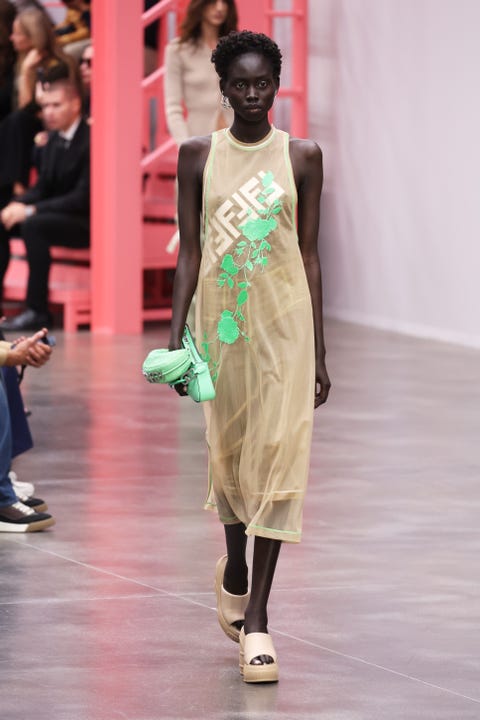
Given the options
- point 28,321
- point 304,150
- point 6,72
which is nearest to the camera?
point 304,150

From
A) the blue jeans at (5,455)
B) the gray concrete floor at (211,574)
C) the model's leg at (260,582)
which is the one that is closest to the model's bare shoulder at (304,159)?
the model's leg at (260,582)

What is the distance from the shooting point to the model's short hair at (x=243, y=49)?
13.6ft

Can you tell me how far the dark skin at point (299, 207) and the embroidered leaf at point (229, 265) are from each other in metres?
0.09

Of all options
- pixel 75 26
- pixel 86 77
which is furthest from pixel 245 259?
pixel 75 26

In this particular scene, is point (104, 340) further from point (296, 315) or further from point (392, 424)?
point (296, 315)

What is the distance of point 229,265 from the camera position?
4199 millimetres

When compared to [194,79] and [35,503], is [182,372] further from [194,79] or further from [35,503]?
[194,79]

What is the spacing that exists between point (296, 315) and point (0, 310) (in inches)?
326

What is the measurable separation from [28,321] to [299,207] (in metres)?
7.21

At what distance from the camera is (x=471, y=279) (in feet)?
35.8

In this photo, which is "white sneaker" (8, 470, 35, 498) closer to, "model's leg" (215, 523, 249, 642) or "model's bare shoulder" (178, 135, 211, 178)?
"model's leg" (215, 523, 249, 642)

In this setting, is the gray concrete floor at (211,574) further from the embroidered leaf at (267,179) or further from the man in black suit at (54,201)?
the man in black suit at (54,201)

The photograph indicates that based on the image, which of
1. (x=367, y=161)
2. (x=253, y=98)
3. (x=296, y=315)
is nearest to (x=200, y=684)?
(x=296, y=315)

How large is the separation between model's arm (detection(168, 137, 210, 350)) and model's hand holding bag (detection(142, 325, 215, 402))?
74mm
